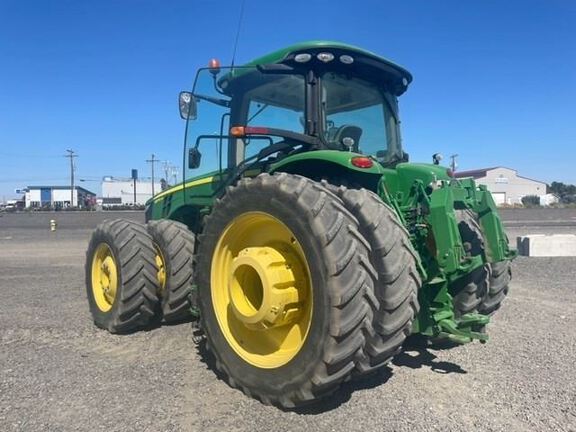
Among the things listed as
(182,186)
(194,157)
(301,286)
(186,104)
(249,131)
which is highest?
(186,104)

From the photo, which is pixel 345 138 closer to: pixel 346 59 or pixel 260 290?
pixel 346 59

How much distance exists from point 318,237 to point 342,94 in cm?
190

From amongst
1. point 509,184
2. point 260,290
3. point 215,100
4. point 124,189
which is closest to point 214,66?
point 215,100

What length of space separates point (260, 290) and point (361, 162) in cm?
125

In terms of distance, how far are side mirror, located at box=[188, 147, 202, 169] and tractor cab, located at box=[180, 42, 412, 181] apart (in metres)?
0.01

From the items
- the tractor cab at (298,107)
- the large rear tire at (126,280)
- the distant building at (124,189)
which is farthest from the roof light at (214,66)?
the distant building at (124,189)

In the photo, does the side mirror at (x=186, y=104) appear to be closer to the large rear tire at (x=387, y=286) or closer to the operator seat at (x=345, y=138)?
the operator seat at (x=345, y=138)

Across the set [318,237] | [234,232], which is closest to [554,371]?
[318,237]

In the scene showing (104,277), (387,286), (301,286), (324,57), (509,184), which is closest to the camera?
(387,286)

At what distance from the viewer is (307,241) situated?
10.6ft

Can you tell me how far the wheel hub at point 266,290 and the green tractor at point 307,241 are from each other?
0.01m

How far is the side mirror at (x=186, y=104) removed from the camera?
5129 millimetres

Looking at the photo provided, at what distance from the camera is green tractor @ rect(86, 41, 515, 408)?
10.3ft

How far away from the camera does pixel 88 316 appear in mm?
6238
